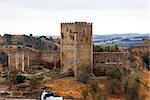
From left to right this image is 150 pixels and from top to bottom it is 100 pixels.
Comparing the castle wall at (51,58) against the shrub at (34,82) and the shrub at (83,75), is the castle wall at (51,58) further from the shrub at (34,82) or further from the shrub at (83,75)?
the shrub at (34,82)

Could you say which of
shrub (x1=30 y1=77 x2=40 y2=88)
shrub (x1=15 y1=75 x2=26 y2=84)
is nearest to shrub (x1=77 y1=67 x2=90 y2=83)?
shrub (x1=30 y1=77 x2=40 y2=88)

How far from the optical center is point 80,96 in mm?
15508

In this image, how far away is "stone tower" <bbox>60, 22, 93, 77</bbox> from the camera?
1778 centimetres

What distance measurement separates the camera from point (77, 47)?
1783 cm

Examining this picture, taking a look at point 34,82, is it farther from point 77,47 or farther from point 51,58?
point 51,58

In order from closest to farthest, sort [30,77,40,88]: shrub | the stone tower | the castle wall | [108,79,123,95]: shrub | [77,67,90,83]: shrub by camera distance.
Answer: [108,79,123,95]: shrub
[30,77,40,88]: shrub
[77,67,90,83]: shrub
the stone tower
the castle wall

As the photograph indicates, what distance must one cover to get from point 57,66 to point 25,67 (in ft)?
4.64

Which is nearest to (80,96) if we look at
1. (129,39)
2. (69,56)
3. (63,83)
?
(63,83)

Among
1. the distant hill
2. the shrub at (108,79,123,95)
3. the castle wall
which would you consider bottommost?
the shrub at (108,79,123,95)

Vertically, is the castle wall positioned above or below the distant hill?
below

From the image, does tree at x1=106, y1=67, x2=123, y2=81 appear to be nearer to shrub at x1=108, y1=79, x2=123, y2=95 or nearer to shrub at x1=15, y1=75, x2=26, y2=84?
shrub at x1=108, y1=79, x2=123, y2=95

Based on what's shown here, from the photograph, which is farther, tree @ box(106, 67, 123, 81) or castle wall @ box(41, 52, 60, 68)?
castle wall @ box(41, 52, 60, 68)

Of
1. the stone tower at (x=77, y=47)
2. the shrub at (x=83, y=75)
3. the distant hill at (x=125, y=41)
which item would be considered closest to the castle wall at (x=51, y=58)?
the stone tower at (x=77, y=47)

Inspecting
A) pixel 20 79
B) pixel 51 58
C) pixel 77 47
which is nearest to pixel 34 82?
pixel 20 79
